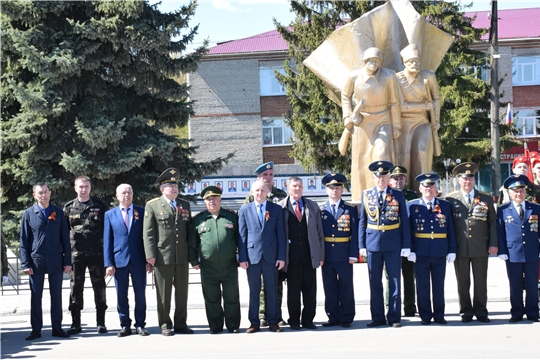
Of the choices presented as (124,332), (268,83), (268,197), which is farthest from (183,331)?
(268,83)

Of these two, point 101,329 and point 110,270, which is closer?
point 110,270

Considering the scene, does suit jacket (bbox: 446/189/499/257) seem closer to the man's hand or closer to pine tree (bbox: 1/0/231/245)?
the man's hand

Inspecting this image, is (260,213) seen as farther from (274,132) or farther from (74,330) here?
(274,132)

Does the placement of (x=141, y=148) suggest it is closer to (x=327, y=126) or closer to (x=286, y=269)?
(x=286, y=269)

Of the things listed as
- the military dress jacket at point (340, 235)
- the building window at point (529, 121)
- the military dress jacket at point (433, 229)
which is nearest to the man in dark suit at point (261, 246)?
the military dress jacket at point (340, 235)

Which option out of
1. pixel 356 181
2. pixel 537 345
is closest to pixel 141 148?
pixel 356 181

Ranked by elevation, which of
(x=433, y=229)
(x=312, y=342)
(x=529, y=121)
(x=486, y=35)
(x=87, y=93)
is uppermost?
(x=486, y=35)

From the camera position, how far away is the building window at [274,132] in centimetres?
3681

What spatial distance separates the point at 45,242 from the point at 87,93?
25.5 feet

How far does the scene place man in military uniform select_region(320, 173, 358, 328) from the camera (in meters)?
9.21

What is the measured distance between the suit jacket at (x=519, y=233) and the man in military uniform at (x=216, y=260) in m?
3.11

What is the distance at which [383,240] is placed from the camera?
9078mm

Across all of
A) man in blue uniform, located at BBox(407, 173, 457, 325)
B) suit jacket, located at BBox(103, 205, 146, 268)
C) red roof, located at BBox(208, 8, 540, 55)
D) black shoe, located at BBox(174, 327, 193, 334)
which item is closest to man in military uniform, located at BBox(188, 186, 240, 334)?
black shoe, located at BBox(174, 327, 193, 334)

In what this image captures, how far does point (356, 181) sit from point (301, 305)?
13.5 ft
